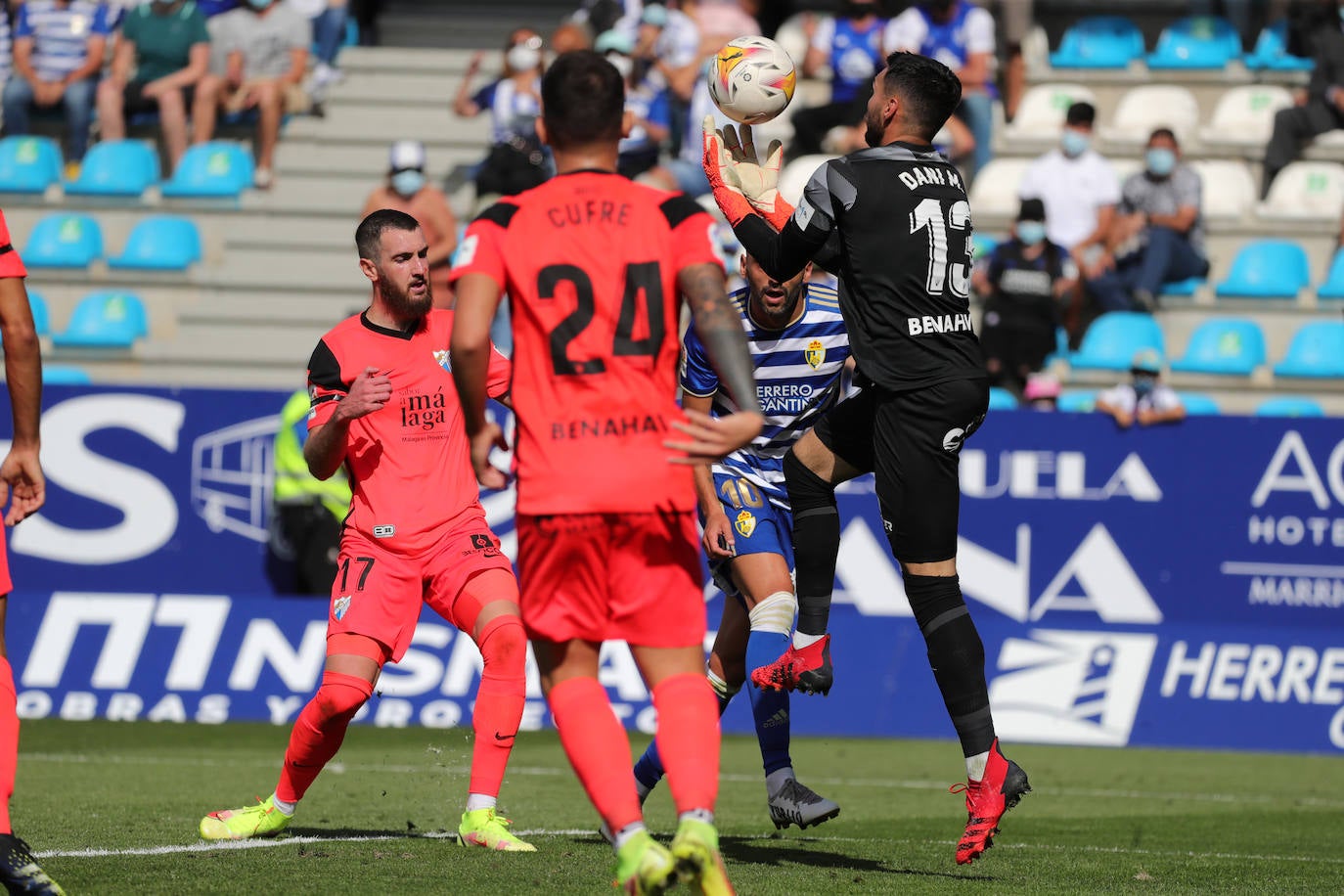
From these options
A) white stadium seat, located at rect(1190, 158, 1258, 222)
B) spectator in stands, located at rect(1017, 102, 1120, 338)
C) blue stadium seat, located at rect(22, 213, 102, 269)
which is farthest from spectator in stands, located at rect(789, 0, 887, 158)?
blue stadium seat, located at rect(22, 213, 102, 269)

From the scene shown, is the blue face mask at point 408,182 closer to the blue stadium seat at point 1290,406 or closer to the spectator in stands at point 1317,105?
the blue stadium seat at point 1290,406

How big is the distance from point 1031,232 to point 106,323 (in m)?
8.09

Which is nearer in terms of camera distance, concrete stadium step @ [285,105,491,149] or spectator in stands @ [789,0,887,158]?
spectator in stands @ [789,0,887,158]

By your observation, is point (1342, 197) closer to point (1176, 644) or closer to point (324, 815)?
point (1176, 644)

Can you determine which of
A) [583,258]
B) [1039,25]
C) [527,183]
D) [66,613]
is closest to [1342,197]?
[1039,25]

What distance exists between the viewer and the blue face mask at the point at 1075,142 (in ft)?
52.5

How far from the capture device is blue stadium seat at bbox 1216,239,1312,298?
15.8m

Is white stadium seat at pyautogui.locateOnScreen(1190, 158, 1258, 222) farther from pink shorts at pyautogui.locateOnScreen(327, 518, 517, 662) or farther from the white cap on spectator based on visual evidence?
pink shorts at pyautogui.locateOnScreen(327, 518, 517, 662)

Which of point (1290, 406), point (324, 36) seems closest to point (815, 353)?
point (1290, 406)

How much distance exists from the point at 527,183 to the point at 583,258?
1052cm

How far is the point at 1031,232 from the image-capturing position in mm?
14836

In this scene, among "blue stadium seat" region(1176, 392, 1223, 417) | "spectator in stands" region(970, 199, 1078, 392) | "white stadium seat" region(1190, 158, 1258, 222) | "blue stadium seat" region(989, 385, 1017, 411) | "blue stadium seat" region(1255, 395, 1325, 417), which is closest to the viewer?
"blue stadium seat" region(1176, 392, 1223, 417)

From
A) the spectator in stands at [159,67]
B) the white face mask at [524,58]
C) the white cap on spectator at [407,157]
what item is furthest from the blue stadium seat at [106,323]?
the white face mask at [524,58]

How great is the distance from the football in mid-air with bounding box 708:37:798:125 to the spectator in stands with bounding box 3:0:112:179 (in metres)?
13.2
